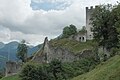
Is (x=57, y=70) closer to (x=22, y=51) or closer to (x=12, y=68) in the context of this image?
(x=12, y=68)

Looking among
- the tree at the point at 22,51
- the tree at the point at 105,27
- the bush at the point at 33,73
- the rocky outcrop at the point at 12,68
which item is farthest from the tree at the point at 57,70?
the tree at the point at 22,51

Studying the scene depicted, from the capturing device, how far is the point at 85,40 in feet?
311

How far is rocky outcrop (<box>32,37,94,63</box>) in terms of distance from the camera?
7400 centimetres

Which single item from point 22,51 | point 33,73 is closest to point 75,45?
point 33,73

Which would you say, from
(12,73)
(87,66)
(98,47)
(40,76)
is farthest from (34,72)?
Answer: (12,73)

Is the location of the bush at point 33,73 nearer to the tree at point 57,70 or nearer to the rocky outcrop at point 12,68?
the tree at point 57,70

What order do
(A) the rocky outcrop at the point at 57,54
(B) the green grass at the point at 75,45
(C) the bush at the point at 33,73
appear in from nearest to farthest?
1. (C) the bush at the point at 33,73
2. (A) the rocky outcrop at the point at 57,54
3. (B) the green grass at the point at 75,45

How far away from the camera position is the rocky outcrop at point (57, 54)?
74.0 metres

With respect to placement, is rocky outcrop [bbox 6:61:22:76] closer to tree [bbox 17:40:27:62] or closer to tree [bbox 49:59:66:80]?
tree [bbox 17:40:27:62]

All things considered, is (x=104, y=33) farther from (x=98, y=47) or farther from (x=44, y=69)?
(x=44, y=69)

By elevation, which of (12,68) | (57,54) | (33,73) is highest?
(57,54)

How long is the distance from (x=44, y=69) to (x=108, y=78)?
29.0 metres

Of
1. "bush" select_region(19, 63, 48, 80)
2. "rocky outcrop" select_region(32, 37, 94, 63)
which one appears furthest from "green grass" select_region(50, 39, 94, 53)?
"bush" select_region(19, 63, 48, 80)

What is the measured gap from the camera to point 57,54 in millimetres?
79062
